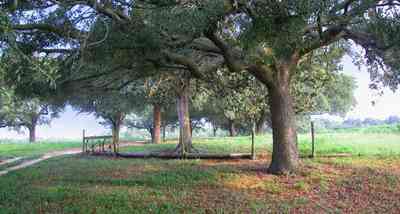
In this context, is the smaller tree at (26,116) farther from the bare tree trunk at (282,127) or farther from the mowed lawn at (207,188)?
the bare tree trunk at (282,127)

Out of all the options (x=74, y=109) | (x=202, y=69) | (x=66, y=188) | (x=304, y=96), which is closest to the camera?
(x=66, y=188)

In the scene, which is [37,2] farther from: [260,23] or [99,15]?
[260,23]

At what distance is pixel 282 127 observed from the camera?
1073cm

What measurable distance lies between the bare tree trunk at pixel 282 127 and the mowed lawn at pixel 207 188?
47 centimetres

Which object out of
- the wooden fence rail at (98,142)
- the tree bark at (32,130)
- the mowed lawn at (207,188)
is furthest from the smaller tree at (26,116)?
the mowed lawn at (207,188)

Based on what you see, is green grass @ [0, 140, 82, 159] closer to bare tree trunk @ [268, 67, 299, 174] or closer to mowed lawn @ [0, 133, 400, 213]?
mowed lawn @ [0, 133, 400, 213]

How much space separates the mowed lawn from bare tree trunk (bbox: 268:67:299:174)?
470 mm

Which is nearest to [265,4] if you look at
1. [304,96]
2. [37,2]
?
[37,2]

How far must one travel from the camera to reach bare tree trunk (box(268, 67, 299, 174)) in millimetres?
10688

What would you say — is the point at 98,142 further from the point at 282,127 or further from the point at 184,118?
the point at 282,127

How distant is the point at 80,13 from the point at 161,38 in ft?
5.49

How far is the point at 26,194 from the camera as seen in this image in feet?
27.8

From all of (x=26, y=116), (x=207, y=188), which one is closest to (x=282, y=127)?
→ (x=207, y=188)

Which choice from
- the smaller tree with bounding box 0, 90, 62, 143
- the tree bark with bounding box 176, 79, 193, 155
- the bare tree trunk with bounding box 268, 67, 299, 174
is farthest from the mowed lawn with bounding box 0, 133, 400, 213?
the smaller tree with bounding box 0, 90, 62, 143
